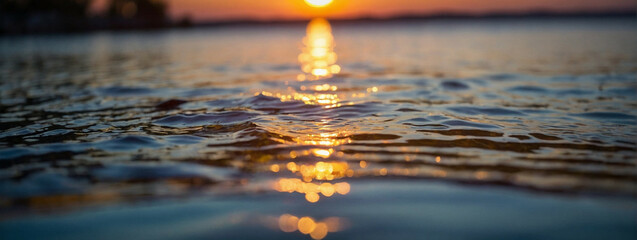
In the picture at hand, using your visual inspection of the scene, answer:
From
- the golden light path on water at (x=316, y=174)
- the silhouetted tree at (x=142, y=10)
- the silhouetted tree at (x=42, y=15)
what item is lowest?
the golden light path on water at (x=316, y=174)

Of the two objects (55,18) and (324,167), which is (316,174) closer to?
(324,167)

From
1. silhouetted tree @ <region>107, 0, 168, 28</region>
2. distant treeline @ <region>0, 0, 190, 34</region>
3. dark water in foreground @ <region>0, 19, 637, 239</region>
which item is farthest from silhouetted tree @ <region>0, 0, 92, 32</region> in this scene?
dark water in foreground @ <region>0, 19, 637, 239</region>

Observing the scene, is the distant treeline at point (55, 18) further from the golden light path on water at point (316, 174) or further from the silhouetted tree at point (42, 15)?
the golden light path on water at point (316, 174)

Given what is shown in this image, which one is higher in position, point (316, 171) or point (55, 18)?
point (55, 18)

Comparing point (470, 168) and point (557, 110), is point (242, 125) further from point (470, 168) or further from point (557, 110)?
point (557, 110)

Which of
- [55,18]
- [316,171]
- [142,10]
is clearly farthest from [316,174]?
[142,10]

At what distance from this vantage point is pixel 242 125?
19.7 feet

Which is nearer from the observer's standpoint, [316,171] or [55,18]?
[316,171]

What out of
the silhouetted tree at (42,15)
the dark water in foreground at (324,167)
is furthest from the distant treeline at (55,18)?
the dark water in foreground at (324,167)

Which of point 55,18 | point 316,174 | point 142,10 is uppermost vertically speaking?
point 142,10

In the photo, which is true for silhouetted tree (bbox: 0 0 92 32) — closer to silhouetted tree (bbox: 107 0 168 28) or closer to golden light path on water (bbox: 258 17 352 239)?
silhouetted tree (bbox: 107 0 168 28)

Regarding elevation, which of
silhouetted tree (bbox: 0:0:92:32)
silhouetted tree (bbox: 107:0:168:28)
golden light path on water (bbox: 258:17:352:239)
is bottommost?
golden light path on water (bbox: 258:17:352:239)

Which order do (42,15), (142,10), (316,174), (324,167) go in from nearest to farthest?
(316,174) → (324,167) → (42,15) → (142,10)

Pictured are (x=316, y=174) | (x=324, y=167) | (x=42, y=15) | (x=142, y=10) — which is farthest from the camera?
(x=142, y=10)
